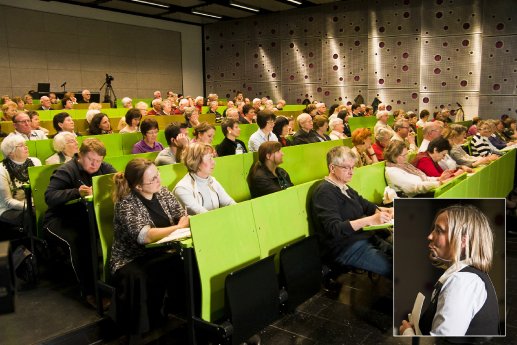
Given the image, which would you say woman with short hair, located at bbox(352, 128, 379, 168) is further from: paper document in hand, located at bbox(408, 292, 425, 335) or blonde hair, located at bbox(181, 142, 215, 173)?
paper document in hand, located at bbox(408, 292, 425, 335)

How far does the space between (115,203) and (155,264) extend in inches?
18.1

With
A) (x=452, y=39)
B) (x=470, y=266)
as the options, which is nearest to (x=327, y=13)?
(x=452, y=39)

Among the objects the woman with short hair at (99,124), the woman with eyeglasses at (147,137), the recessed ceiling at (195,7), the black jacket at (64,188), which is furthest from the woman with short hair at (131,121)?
the recessed ceiling at (195,7)

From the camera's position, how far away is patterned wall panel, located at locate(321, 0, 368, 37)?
Answer: 45.4ft

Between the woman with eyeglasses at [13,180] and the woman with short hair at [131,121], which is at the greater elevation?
the woman with short hair at [131,121]

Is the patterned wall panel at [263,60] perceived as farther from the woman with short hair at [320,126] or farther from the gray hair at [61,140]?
the gray hair at [61,140]

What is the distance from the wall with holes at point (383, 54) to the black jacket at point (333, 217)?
1074cm

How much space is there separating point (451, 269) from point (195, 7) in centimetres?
1432

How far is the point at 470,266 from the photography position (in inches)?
66.2

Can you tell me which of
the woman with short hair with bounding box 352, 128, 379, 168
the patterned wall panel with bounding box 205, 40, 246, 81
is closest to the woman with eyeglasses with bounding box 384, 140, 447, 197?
the woman with short hair with bounding box 352, 128, 379, 168

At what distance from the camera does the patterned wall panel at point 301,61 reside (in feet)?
49.2

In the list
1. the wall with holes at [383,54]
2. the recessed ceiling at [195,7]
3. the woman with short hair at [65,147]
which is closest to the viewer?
the woman with short hair at [65,147]

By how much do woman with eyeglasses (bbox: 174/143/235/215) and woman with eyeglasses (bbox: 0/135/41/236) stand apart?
1.46 metres

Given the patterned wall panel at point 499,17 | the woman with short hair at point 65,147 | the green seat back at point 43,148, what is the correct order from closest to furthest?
1. the woman with short hair at point 65,147
2. the green seat back at point 43,148
3. the patterned wall panel at point 499,17
